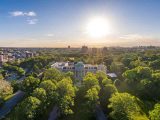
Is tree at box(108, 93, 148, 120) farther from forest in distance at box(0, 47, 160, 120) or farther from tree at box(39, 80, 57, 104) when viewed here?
tree at box(39, 80, 57, 104)

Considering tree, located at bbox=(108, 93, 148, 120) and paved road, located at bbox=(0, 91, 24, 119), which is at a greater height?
tree, located at bbox=(108, 93, 148, 120)

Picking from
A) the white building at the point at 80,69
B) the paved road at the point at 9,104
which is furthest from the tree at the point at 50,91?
the white building at the point at 80,69

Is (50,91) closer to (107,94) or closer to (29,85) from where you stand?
(29,85)

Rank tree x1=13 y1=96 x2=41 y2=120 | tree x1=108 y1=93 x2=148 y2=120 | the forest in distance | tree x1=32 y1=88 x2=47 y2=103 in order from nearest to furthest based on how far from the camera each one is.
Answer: tree x1=108 y1=93 x2=148 y2=120
tree x1=13 y1=96 x2=41 y2=120
the forest in distance
tree x1=32 y1=88 x2=47 y2=103

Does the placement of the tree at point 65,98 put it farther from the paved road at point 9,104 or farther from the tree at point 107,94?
the paved road at point 9,104

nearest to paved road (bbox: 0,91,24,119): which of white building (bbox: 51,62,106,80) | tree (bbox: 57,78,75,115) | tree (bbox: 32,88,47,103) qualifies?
tree (bbox: 32,88,47,103)

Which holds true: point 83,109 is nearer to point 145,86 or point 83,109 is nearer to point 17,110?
point 17,110

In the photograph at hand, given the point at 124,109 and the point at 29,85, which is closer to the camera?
the point at 124,109

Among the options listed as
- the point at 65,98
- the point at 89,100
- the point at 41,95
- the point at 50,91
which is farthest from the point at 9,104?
the point at 89,100
